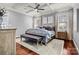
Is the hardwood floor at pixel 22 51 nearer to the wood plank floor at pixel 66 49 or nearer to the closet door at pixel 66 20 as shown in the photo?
the wood plank floor at pixel 66 49

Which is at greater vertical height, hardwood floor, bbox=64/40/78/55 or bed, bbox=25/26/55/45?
bed, bbox=25/26/55/45

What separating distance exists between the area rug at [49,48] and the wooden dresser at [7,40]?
0.13 m

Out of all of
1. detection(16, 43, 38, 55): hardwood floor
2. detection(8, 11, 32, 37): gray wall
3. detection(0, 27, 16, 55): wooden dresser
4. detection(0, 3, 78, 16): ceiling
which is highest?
detection(0, 3, 78, 16): ceiling

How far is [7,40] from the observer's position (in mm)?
1846

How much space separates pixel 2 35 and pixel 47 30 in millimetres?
888

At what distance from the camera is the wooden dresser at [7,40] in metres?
1.81

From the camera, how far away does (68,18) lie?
6.03 ft

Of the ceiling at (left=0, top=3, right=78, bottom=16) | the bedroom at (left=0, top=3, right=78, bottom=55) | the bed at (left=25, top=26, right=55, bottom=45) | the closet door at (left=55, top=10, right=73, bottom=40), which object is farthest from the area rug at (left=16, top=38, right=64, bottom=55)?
the ceiling at (left=0, top=3, right=78, bottom=16)

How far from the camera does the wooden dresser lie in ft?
5.95

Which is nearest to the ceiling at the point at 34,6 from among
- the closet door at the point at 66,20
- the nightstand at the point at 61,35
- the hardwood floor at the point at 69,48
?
the closet door at the point at 66,20

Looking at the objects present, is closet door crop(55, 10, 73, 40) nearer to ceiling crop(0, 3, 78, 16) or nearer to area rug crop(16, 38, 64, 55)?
ceiling crop(0, 3, 78, 16)

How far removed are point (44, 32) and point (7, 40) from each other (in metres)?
0.75

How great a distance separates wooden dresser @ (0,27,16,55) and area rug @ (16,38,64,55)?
13 centimetres

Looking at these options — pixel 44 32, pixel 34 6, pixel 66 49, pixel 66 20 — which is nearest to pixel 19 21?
pixel 34 6
